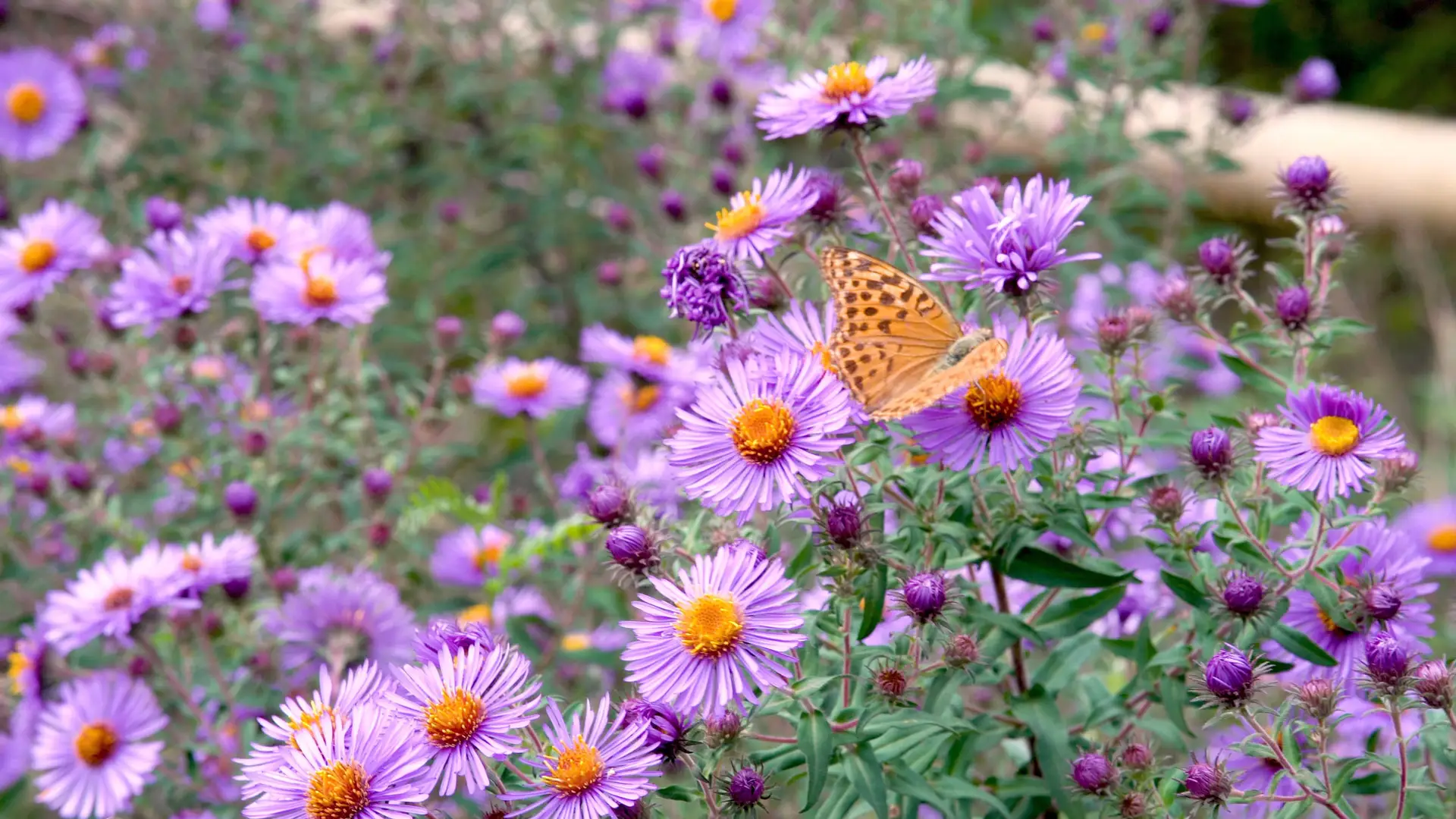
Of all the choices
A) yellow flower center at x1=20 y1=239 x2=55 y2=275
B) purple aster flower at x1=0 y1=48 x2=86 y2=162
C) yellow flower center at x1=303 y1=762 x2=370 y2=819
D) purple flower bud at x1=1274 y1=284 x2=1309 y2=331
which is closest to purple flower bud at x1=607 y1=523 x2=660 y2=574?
yellow flower center at x1=303 y1=762 x2=370 y2=819

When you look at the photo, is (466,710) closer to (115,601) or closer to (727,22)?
(115,601)

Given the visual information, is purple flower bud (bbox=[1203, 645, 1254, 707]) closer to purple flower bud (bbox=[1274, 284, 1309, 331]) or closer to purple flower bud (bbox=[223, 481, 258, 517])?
purple flower bud (bbox=[1274, 284, 1309, 331])

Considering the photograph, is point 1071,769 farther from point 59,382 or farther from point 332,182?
point 59,382

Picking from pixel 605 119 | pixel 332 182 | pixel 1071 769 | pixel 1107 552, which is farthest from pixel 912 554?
pixel 332 182

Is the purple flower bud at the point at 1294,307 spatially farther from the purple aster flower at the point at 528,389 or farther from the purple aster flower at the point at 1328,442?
the purple aster flower at the point at 528,389

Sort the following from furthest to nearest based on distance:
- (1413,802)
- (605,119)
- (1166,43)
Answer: (605,119) < (1166,43) < (1413,802)

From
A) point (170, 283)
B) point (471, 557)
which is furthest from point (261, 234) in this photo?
point (471, 557)
